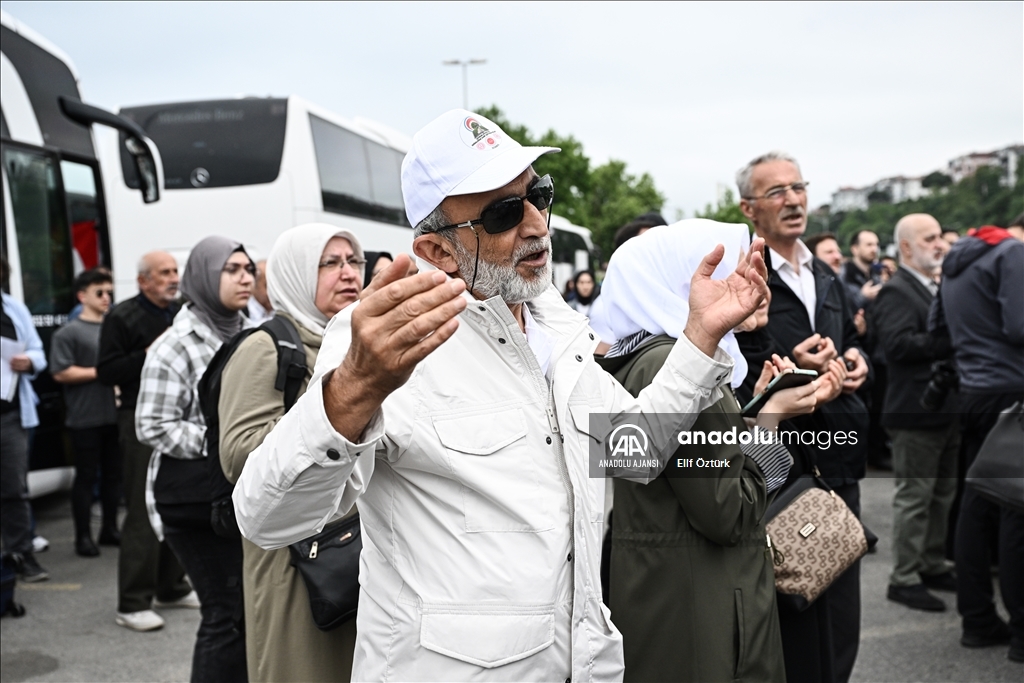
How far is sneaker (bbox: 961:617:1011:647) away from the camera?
4.49m

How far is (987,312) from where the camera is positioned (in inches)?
186

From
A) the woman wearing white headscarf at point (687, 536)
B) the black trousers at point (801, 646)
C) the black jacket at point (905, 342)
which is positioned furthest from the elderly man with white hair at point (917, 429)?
the woman wearing white headscarf at point (687, 536)

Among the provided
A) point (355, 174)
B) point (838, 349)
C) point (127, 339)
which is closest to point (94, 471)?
point (127, 339)

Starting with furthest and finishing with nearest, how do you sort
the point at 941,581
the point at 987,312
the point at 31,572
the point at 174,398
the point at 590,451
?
the point at 31,572
the point at 941,581
the point at 987,312
the point at 174,398
the point at 590,451

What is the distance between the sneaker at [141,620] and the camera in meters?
5.14

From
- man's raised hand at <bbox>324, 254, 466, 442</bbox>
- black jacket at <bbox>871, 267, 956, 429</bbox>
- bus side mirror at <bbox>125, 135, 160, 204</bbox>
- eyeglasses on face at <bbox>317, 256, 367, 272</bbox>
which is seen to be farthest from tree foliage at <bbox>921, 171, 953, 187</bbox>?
bus side mirror at <bbox>125, 135, 160, 204</bbox>

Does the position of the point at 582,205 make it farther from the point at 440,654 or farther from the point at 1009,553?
the point at 440,654

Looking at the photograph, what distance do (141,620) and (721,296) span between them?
4323 millimetres

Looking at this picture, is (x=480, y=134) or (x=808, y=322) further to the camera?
(x=808, y=322)

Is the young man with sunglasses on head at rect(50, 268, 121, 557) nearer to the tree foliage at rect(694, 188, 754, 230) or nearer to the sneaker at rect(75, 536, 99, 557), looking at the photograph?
Answer: the sneaker at rect(75, 536, 99, 557)

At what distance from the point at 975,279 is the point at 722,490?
10.4ft

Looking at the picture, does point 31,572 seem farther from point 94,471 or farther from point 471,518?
point 471,518

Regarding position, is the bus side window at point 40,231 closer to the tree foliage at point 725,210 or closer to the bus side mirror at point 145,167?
the bus side mirror at point 145,167

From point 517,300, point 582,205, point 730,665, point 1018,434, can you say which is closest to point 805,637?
point 730,665
